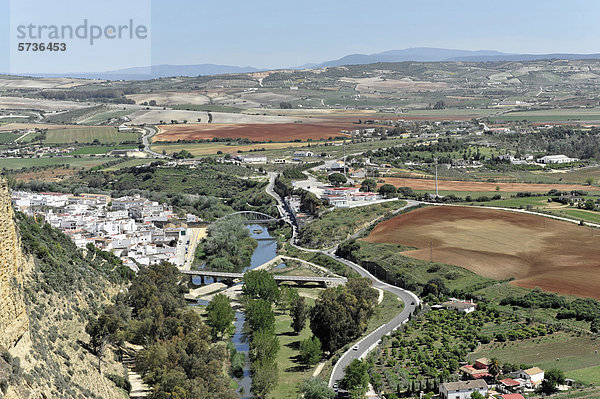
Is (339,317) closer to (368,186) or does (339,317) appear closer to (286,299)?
(286,299)

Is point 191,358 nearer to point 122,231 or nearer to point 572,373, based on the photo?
point 572,373

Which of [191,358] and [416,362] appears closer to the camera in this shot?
[191,358]

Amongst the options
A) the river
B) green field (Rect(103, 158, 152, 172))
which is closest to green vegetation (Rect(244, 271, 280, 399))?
the river

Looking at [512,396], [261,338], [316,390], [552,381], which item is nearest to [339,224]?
[261,338]

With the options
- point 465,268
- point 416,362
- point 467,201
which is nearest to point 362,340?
point 416,362

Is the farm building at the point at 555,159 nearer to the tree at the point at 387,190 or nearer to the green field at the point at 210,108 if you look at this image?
the tree at the point at 387,190

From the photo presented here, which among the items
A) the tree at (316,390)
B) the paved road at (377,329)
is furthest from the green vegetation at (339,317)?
the tree at (316,390)
